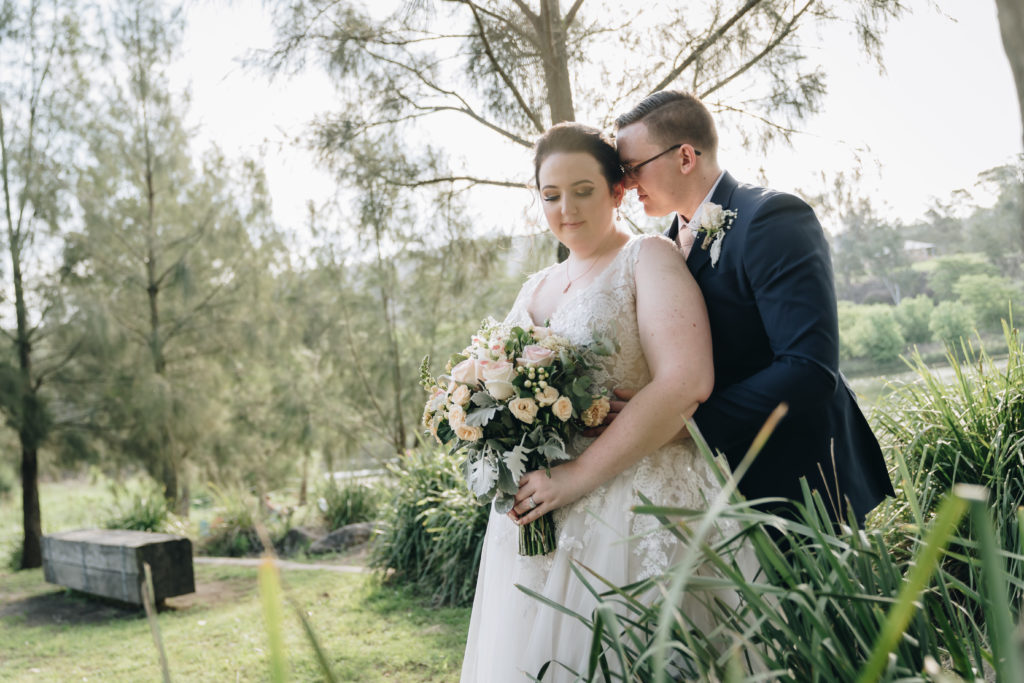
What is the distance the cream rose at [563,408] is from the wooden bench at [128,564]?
5339 millimetres

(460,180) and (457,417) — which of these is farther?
(460,180)

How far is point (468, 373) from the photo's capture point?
203 centimetres

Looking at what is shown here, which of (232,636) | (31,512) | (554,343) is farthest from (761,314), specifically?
(31,512)

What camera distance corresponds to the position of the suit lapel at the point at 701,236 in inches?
84.9

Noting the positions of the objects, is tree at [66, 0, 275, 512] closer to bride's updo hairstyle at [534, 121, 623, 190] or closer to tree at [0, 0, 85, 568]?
tree at [0, 0, 85, 568]

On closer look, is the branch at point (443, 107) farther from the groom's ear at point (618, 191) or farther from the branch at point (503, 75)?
the groom's ear at point (618, 191)

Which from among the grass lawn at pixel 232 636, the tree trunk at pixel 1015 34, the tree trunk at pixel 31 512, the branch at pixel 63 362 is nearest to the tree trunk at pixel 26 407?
the tree trunk at pixel 31 512

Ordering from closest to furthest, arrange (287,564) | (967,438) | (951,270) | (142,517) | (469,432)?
(469,432), (967,438), (951,270), (287,564), (142,517)

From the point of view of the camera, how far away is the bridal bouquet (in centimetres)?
191

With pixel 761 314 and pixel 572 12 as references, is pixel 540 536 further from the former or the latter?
pixel 572 12

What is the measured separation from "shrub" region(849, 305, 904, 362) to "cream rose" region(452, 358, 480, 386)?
4915 millimetres

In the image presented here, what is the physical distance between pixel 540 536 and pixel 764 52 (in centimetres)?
429

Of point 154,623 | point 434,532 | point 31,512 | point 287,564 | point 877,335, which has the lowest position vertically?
point 287,564

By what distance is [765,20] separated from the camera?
5.11 metres
